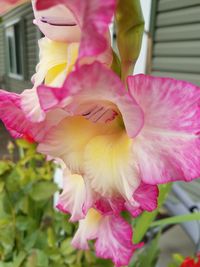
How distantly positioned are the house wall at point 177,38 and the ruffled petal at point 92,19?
1.92 meters

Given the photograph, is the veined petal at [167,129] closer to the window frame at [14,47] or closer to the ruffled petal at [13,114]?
the ruffled petal at [13,114]

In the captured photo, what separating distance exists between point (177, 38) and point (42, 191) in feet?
5.49

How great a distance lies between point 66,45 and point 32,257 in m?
0.47

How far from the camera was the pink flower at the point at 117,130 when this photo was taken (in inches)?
8.8

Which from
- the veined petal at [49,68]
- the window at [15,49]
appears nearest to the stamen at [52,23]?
the veined petal at [49,68]

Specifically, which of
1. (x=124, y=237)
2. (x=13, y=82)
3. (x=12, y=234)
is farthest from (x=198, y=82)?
(x=13, y=82)

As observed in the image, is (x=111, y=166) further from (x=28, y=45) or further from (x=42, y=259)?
(x=28, y=45)

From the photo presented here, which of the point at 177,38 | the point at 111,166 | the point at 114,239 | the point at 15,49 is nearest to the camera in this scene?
the point at 111,166

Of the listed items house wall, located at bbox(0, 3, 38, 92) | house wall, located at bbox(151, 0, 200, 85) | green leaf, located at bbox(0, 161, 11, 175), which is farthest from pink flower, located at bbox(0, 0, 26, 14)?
house wall, located at bbox(0, 3, 38, 92)

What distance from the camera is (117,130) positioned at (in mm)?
295

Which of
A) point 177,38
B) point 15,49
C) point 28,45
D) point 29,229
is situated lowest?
point 15,49

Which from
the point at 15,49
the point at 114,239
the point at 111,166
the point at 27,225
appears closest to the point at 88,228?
the point at 114,239

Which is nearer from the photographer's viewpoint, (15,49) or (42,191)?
(42,191)

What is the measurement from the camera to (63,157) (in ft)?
0.96
